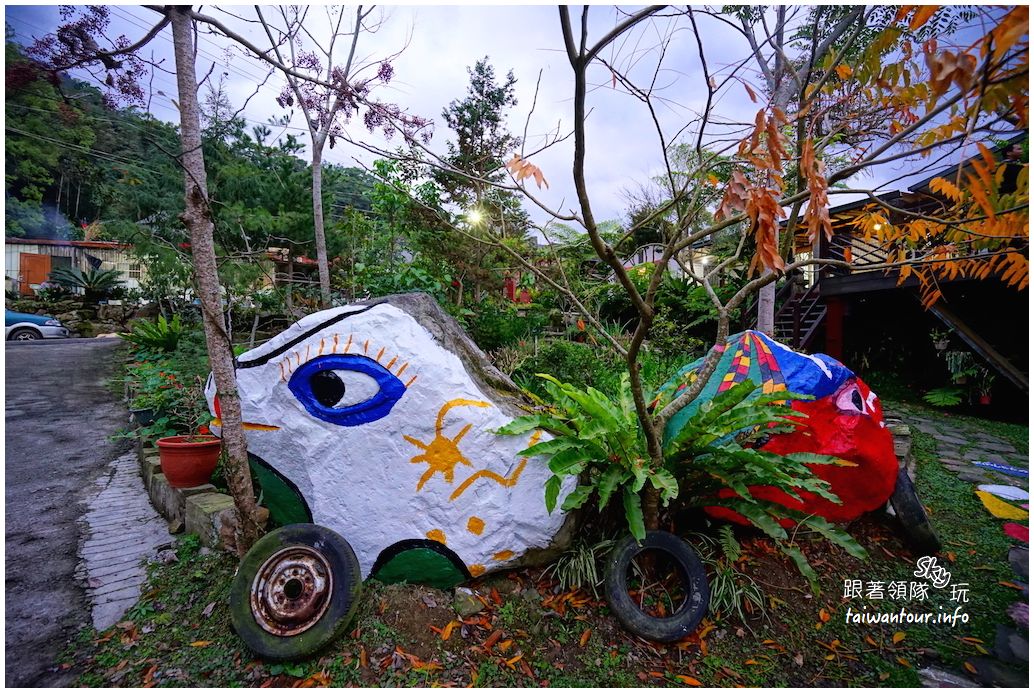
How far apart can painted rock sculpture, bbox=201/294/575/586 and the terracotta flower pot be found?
0.98 metres

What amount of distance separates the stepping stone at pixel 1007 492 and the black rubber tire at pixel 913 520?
156 cm

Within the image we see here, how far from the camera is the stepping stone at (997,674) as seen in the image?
213cm

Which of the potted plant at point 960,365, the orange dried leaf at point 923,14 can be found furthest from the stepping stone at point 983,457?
the orange dried leaf at point 923,14

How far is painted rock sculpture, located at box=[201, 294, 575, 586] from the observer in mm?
2738

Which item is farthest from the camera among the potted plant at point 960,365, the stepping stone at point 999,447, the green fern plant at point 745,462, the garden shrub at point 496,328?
the potted plant at point 960,365

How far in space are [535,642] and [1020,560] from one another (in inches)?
126

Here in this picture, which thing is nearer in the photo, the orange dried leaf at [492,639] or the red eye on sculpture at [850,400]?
the orange dried leaf at [492,639]

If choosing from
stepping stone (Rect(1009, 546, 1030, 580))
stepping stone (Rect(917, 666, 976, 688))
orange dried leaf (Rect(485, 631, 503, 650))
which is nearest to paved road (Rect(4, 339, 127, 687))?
orange dried leaf (Rect(485, 631, 503, 650))

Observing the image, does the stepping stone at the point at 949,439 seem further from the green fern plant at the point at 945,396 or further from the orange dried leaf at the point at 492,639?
the orange dried leaf at the point at 492,639

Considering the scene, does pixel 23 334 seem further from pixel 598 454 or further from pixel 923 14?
pixel 923 14

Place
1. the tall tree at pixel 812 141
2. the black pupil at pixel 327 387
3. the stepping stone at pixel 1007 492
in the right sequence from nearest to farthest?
the tall tree at pixel 812 141, the black pupil at pixel 327 387, the stepping stone at pixel 1007 492

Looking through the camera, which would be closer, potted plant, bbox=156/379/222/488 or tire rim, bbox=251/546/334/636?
tire rim, bbox=251/546/334/636

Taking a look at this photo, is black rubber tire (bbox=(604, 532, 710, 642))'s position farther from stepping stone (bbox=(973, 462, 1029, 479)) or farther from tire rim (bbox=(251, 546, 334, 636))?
stepping stone (bbox=(973, 462, 1029, 479))

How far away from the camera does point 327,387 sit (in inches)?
114
